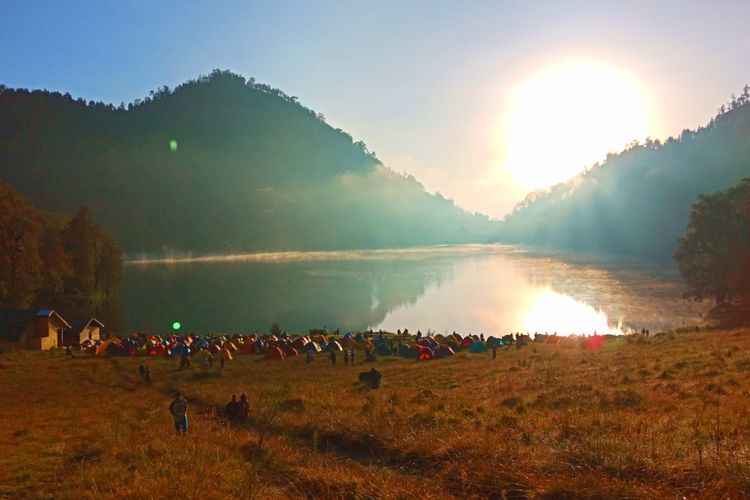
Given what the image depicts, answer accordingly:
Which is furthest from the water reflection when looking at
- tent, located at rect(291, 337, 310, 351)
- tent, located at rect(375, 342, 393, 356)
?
tent, located at rect(291, 337, 310, 351)

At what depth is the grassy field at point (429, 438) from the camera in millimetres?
6195

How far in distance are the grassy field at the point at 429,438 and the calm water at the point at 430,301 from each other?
38.5 meters

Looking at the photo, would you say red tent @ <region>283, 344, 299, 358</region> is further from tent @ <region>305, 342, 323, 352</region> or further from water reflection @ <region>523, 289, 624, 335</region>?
water reflection @ <region>523, 289, 624, 335</region>

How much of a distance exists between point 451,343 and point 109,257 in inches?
2150

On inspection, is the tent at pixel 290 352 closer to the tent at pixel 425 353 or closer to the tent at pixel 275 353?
the tent at pixel 275 353

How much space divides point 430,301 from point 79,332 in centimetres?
5496

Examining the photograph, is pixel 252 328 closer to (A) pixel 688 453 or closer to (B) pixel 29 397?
(B) pixel 29 397

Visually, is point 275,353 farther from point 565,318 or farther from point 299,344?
point 565,318

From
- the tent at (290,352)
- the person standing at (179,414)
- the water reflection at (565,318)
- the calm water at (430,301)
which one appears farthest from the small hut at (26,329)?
the water reflection at (565,318)

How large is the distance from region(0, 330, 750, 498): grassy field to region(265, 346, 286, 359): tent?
40.7 feet

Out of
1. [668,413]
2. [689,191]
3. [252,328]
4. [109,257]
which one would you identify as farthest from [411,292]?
[689,191]

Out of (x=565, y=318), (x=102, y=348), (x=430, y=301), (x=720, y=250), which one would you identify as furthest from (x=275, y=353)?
(x=430, y=301)

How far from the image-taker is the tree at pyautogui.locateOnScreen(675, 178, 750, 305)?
4622cm

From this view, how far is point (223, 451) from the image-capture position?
10.1 meters
